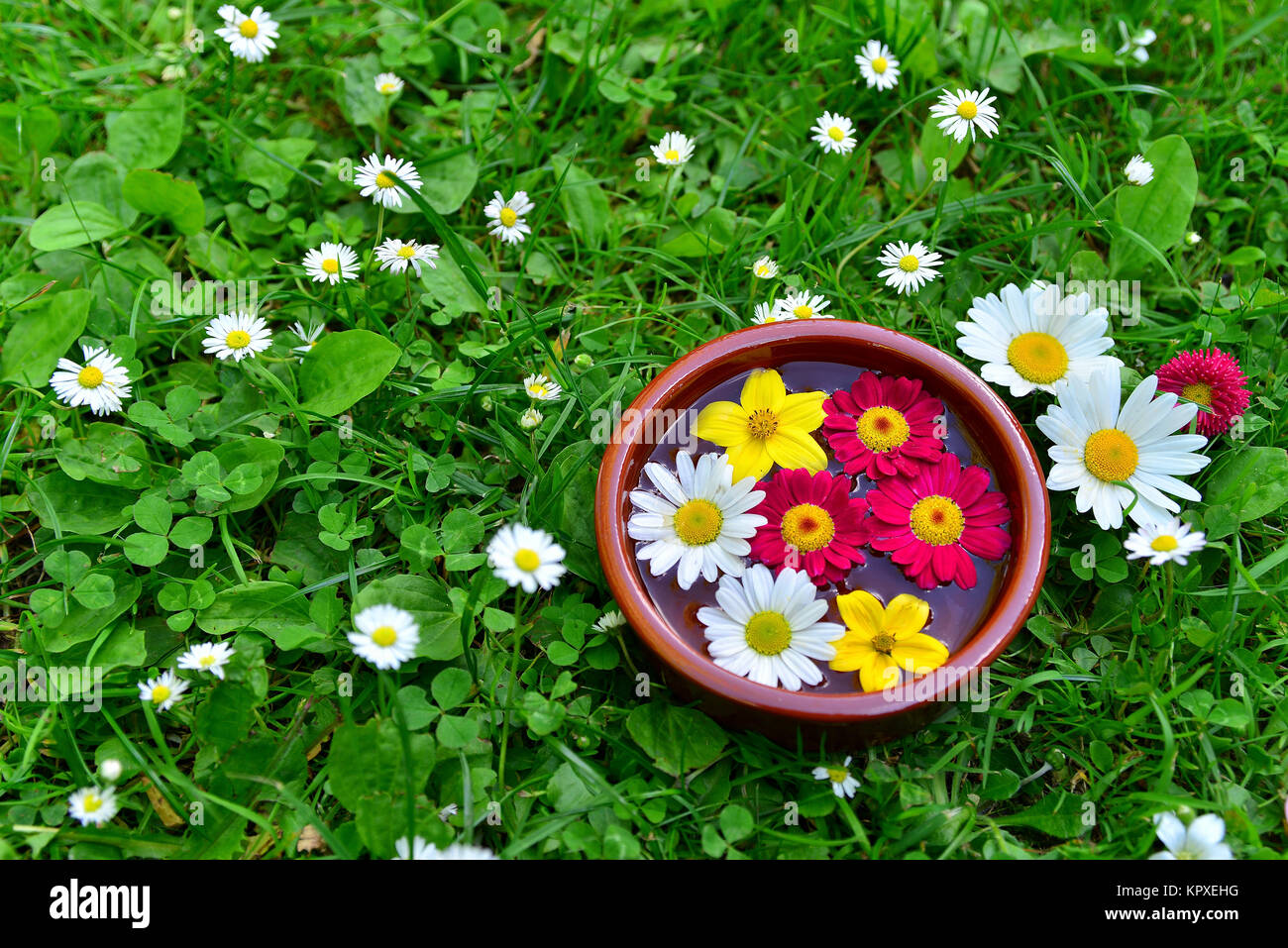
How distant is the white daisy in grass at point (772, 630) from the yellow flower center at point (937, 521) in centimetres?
25

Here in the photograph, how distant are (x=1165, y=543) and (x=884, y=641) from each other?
1.81 feet

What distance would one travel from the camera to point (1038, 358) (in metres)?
2.09

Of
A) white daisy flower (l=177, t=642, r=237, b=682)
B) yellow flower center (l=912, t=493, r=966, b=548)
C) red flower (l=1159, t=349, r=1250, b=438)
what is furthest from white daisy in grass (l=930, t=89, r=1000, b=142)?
white daisy flower (l=177, t=642, r=237, b=682)

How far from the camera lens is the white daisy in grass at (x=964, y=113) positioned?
2.27 meters

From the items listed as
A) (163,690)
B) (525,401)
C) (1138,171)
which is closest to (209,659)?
(163,690)

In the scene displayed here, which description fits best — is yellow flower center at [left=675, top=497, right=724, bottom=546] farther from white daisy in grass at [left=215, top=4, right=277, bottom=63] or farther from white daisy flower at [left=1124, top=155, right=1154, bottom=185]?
white daisy in grass at [left=215, top=4, right=277, bottom=63]

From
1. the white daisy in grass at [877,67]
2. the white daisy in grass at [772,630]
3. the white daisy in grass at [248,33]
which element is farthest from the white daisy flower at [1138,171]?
the white daisy in grass at [248,33]

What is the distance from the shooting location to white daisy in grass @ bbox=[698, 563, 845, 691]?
177 centimetres

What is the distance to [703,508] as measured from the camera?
1.88 meters

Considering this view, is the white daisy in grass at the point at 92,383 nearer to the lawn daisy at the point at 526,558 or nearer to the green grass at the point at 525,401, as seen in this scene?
the green grass at the point at 525,401

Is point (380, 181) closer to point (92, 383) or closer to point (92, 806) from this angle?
point (92, 383)

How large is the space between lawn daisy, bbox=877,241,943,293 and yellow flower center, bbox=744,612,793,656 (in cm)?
86
